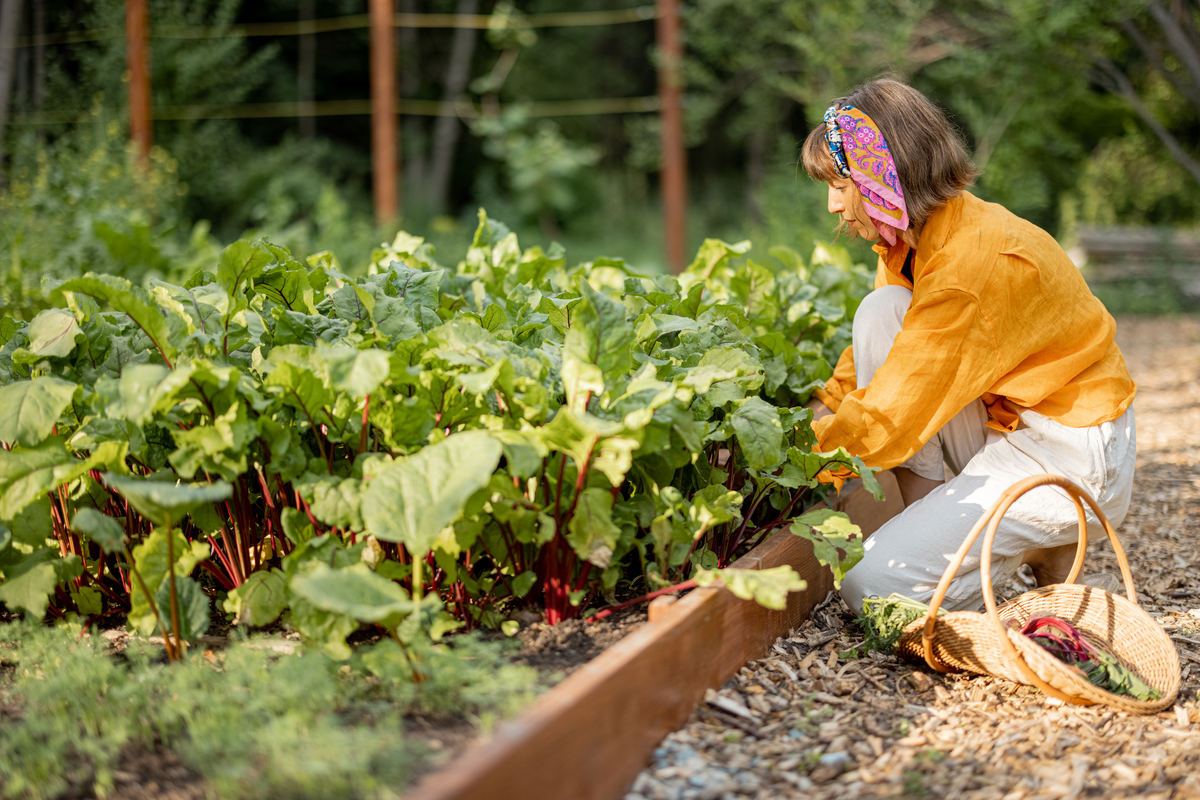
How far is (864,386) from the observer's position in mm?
2383

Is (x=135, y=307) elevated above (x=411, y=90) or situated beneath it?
situated beneath

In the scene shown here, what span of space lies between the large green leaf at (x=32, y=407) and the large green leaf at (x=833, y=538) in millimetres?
1317

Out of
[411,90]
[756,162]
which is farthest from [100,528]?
[756,162]

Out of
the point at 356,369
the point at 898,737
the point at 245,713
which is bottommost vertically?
the point at 898,737

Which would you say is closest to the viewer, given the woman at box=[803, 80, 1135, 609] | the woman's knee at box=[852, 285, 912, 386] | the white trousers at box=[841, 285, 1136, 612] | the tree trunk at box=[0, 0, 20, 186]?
the woman at box=[803, 80, 1135, 609]

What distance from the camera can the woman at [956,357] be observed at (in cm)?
214

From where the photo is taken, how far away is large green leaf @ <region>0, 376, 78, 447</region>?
5.40 ft

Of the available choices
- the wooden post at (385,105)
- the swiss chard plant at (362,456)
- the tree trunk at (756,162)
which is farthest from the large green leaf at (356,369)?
the tree trunk at (756,162)

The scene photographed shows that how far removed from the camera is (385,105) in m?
7.62

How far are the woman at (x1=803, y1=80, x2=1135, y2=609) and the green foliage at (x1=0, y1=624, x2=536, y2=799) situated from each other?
41.0 inches

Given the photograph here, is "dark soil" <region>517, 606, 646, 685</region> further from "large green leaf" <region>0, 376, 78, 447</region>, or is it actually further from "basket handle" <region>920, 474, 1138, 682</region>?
"large green leaf" <region>0, 376, 78, 447</region>

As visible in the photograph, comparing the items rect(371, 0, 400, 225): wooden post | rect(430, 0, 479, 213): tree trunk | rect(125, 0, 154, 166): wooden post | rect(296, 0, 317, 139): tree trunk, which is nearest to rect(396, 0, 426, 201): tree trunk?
rect(430, 0, 479, 213): tree trunk

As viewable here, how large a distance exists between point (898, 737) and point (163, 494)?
4.21 feet

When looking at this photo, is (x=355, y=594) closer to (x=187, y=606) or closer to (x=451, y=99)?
(x=187, y=606)
